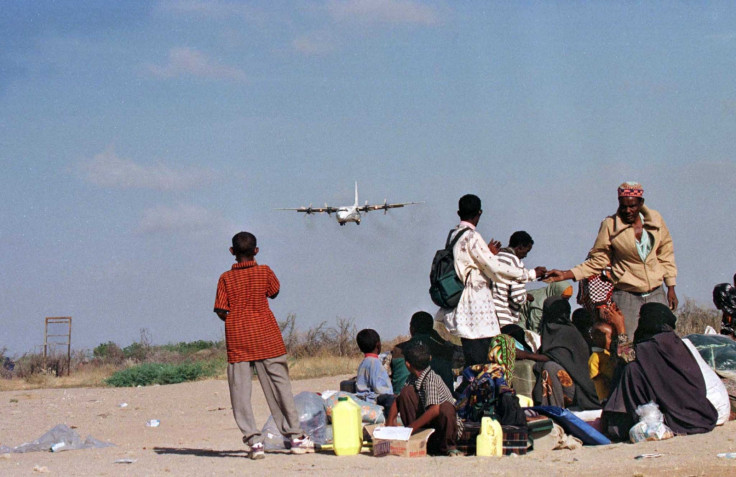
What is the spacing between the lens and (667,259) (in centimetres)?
912

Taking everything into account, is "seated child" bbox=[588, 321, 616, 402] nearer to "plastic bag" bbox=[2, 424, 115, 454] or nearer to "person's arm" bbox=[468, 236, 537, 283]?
"person's arm" bbox=[468, 236, 537, 283]

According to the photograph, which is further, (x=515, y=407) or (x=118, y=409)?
(x=118, y=409)

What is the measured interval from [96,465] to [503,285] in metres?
3.80

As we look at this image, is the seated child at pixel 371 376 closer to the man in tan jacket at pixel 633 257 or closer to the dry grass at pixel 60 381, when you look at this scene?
the man in tan jacket at pixel 633 257

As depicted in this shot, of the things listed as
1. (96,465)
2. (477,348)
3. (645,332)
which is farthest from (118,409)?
(645,332)

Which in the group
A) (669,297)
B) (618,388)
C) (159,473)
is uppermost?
(669,297)

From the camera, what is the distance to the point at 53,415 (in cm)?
1357

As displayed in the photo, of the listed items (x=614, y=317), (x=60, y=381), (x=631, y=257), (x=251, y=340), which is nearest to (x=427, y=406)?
Answer: (x=251, y=340)

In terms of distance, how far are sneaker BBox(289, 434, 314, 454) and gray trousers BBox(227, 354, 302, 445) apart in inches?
2.2

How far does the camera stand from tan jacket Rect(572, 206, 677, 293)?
896 centimetres

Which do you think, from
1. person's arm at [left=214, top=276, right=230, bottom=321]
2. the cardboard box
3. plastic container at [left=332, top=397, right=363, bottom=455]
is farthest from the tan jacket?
person's arm at [left=214, top=276, right=230, bottom=321]

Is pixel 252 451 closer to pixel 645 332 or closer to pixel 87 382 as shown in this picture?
pixel 645 332

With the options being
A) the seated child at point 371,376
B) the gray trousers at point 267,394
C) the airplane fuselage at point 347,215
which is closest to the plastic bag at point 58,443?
the gray trousers at point 267,394

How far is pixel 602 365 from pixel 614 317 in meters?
0.49
